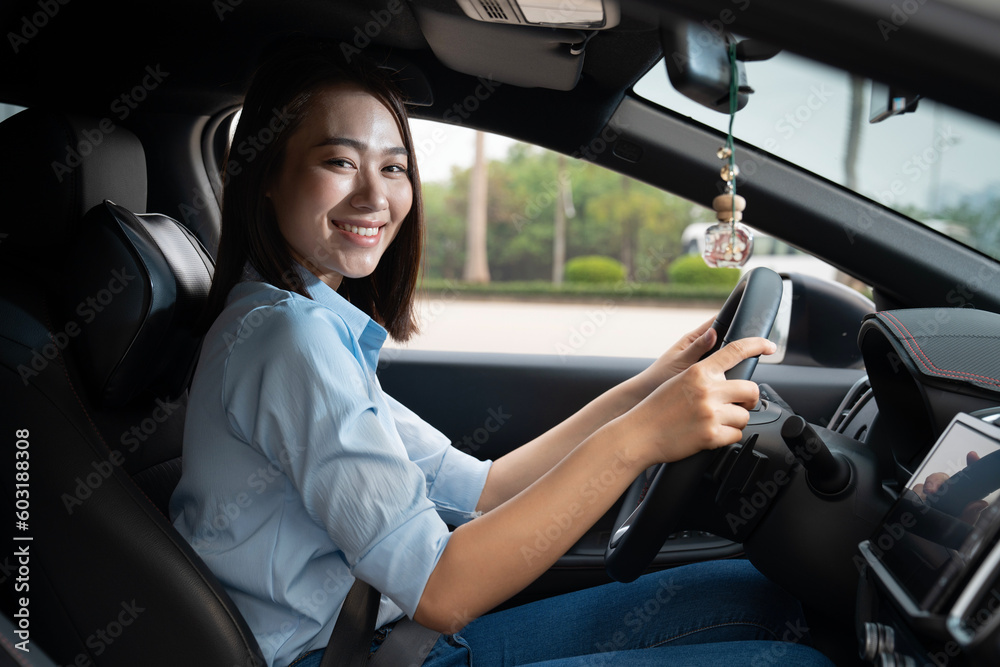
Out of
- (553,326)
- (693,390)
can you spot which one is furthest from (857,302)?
(553,326)

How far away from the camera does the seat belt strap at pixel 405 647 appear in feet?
3.41

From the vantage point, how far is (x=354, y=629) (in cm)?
98

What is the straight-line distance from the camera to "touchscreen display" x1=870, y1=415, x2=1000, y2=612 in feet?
2.16

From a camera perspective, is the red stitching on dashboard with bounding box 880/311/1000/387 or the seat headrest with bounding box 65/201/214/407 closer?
the red stitching on dashboard with bounding box 880/311/1000/387

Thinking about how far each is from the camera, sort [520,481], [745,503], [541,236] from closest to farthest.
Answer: [745,503], [520,481], [541,236]

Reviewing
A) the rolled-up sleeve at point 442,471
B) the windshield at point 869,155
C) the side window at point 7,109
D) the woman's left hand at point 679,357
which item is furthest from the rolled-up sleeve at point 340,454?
the windshield at point 869,155

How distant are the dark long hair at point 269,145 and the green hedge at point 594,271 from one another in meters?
11.2

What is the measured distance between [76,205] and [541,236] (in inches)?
554

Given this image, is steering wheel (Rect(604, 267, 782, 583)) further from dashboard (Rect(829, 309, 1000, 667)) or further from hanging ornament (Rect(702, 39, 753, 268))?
hanging ornament (Rect(702, 39, 753, 268))

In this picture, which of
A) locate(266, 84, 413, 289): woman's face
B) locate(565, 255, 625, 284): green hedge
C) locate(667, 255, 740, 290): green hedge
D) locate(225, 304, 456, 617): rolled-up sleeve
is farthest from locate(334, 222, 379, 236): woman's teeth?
locate(565, 255, 625, 284): green hedge

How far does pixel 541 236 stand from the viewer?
49.3 feet

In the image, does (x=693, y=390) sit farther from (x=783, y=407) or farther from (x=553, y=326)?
(x=553, y=326)

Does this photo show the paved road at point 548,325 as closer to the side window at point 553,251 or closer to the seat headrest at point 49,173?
the side window at point 553,251

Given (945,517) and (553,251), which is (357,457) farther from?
(553,251)
